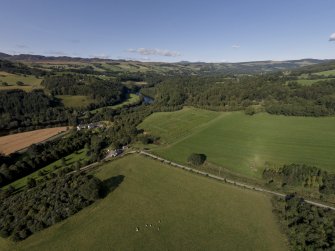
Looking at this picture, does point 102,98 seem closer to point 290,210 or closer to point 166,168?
point 166,168

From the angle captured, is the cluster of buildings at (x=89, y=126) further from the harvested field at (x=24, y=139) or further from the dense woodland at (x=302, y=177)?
the dense woodland at (x=302, y=177)

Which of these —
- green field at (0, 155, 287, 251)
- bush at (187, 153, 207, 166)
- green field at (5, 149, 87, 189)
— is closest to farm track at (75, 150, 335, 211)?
green field at (0, 155, 287, 251)

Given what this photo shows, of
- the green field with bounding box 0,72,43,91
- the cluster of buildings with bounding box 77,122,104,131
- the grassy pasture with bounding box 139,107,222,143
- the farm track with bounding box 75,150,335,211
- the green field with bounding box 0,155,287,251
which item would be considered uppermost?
the green field with bounding box 0,72,43,91

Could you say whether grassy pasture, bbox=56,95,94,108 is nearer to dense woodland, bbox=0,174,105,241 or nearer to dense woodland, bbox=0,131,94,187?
dense woodland, bbox=0,131,94,187

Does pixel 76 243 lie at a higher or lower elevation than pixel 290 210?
lower

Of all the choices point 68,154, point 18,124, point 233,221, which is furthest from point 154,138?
point 18,124

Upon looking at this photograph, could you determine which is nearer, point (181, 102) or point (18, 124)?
point (18, 124)

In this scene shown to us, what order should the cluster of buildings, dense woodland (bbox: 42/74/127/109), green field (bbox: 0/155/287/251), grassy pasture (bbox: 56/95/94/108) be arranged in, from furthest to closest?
dense woodland (bbox: 42/74/127/109)
grassy pasture (bbox: 56/95/94/108)
the cluster of buildings
green field (bbox: 0/155/287/251)
